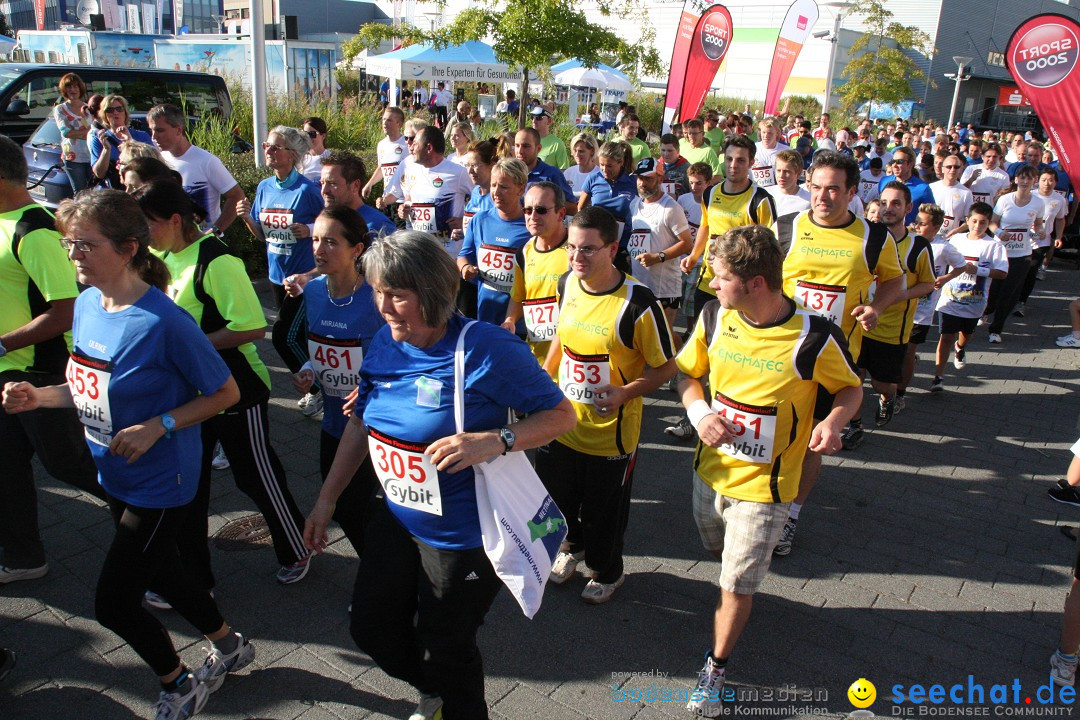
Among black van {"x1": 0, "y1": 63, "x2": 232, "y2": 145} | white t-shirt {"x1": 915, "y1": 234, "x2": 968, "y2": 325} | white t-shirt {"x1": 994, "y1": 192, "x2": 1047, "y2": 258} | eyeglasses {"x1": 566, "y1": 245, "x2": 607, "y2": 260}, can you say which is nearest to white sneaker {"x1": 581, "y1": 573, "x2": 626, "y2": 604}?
eyeglasses {"x1": 566, "y1": 245, "x2": 607, "y2": 260}

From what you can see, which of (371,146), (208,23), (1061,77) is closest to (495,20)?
(371,146)

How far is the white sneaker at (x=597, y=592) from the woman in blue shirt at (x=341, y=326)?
3.75 feet

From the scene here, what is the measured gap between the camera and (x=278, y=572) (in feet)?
12.8

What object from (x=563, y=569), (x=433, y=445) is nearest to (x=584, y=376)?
(x=563, y=569)

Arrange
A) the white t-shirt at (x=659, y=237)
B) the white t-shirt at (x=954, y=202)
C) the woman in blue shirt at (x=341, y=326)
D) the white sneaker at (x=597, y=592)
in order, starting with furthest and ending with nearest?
the white t-shirt at (x=954, y=202) < the white t-shirt at (x=659, y=237) < the white sneaker at (x=597, y=592) < the woman in blue shirt at (x=341, y=326)

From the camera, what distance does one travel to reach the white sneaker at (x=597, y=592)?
3791mm

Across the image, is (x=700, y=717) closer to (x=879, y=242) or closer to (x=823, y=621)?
(x=823, y=621)

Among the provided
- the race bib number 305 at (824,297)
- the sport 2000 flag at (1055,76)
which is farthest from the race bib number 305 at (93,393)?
the sport 2000 flag at (1055,76)

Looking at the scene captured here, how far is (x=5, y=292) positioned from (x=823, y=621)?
4099 mm

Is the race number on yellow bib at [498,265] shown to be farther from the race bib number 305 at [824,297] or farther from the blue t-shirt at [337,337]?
the race bib number 305 at [824,297]

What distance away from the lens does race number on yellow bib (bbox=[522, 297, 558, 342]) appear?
433 centimetres

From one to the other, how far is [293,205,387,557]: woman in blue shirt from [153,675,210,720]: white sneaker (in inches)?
35.3

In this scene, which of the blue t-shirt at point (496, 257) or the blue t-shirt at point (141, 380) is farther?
the blue t-shirt at point (496, 257)

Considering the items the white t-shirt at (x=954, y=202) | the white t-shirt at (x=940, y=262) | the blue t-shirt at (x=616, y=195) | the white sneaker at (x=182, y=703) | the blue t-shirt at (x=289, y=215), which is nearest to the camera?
the white sneaker at (x=182, y=703)
